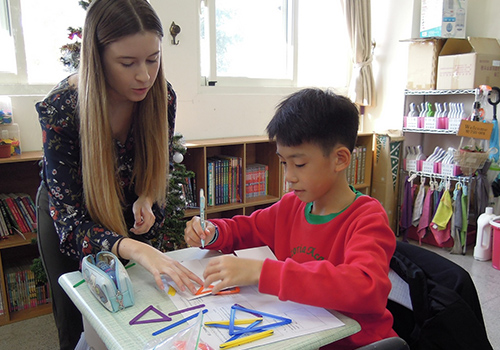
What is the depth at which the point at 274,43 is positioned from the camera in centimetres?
349

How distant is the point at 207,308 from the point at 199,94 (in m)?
2.37

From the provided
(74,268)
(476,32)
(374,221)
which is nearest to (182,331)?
(374,221)

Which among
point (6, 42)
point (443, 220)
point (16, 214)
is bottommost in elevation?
point (443, 220)

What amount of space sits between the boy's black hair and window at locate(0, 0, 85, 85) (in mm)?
1941

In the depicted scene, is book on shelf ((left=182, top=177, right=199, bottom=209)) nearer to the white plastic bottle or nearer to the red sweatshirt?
the red sweatshirt

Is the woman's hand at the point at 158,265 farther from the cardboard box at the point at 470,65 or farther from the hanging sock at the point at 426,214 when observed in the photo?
the cardboard box at the point at 470,65

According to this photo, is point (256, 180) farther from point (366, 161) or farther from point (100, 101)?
point (100, 101)

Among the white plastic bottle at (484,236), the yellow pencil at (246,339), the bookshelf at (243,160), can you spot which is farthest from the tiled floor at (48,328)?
the yellow pencil at (246,339)

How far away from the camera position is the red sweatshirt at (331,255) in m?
0.81

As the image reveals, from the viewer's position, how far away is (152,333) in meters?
0.74

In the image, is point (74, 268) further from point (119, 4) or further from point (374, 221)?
point (374, 221)

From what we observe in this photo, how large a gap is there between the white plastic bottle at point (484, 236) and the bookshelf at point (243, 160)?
3.31 feet

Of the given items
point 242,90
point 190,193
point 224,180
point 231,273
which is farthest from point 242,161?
point 231,273

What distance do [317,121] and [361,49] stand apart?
112 inches
